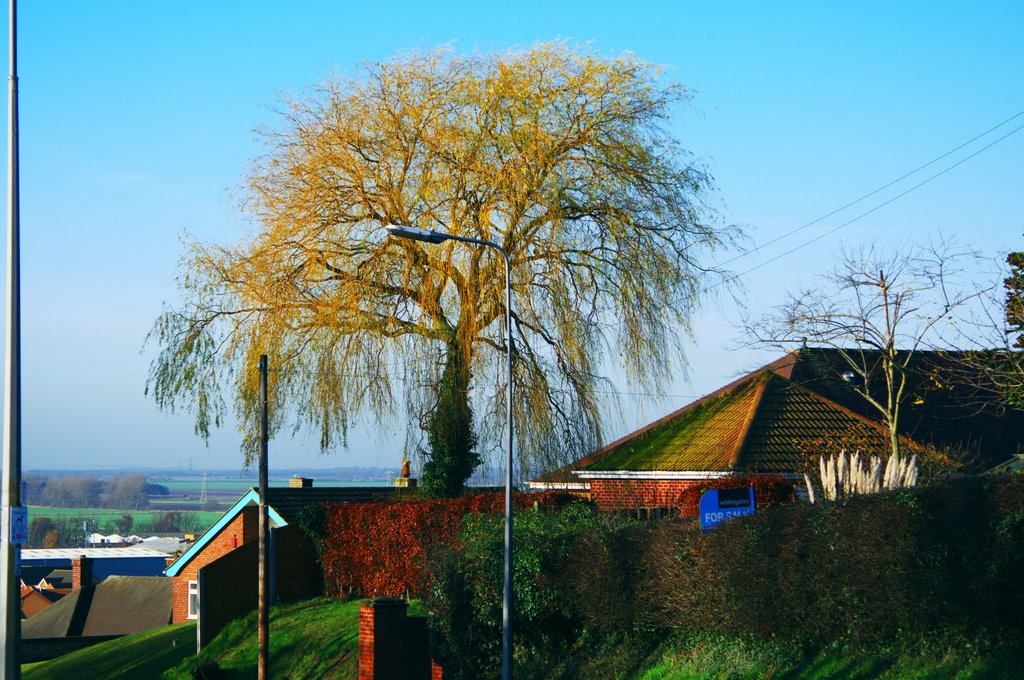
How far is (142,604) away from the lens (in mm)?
57500

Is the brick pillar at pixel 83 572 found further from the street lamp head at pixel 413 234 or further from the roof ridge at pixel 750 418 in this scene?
the street lamp head at pixel 413 234

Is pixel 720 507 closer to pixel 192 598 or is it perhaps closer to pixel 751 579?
pixel 751 579

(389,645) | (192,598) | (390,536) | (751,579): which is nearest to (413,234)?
(751,579)

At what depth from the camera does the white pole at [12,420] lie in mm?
13039

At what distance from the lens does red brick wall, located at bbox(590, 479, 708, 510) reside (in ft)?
100

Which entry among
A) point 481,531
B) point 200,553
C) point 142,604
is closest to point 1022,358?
point 481,531

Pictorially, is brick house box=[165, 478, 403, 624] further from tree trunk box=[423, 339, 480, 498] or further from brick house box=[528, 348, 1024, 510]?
brick house box=[528, 348, 1024, 510]

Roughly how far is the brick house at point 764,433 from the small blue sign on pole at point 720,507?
29.1 feet

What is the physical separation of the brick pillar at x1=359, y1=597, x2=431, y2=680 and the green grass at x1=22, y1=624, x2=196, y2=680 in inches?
457

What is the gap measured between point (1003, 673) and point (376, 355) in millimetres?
→ 18291

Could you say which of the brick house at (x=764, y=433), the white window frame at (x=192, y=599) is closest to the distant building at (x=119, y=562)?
the white window frame at (x=192, y=599)

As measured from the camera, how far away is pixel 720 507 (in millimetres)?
17234

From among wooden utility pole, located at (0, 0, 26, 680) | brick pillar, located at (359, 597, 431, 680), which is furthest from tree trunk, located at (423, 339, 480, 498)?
wooden utility pole, located at (0, 0, 26, 680)

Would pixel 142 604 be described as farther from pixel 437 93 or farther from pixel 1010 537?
pixel 1010 537
